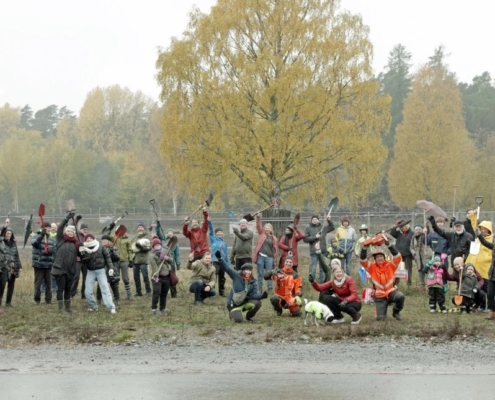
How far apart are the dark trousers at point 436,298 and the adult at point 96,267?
20.5ft

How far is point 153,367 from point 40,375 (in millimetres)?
1468

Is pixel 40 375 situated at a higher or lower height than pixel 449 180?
lower

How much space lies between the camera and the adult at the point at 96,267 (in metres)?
15.1

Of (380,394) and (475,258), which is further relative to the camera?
(475,258)

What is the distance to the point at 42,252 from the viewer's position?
16656 mm

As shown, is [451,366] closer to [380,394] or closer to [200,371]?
[380,394]

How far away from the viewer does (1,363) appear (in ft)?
35.5

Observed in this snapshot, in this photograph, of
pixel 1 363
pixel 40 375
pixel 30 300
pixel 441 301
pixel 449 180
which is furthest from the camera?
pixel 449 180

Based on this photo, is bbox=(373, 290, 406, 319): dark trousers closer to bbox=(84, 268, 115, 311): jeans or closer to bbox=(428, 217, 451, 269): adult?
bbox=(428, 217, 451, 269): adult

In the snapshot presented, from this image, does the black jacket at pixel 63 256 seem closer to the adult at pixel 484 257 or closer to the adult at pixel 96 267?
the adult at pixel 96 267

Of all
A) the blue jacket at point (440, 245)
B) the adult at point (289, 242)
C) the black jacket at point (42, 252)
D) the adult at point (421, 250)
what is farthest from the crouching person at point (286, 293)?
the black jacket at point (42, 252)

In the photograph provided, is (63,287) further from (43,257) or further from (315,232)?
(315,232)

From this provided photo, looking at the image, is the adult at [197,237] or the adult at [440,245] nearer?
the adult at [440,245]

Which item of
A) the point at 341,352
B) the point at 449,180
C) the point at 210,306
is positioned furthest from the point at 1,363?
the point at 449,180
